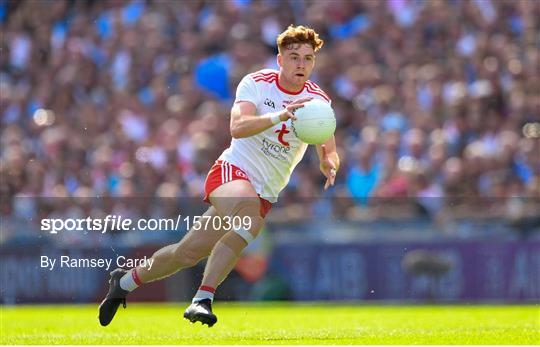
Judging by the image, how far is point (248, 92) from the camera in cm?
943

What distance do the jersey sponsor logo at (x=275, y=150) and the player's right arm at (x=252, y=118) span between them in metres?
0.42

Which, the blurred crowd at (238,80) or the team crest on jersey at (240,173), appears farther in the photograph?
the blurred crowd at (238,80)

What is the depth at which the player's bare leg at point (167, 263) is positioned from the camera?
964 centimetres

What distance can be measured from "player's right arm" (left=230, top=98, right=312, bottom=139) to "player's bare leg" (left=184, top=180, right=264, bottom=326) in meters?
0.45

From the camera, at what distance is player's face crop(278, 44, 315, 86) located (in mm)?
9414

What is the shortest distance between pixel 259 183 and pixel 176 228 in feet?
18.5

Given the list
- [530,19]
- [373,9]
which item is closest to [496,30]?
[530,19]

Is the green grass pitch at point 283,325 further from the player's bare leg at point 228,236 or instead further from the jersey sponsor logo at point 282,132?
the jersey sponsor logo at point 282,132

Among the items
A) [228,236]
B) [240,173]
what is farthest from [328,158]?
[228,236]

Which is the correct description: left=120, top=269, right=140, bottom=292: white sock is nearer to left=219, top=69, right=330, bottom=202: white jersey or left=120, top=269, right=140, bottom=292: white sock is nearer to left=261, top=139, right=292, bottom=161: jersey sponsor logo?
left=219, top=69, right=330, bottom=202: white jersey

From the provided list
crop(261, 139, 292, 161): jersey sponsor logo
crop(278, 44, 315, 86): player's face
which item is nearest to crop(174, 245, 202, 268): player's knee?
crop(261, 139, 292, 161): jersey sponsor logo

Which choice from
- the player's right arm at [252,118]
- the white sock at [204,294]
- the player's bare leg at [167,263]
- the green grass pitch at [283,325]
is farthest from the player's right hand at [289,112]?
the green grass pitch at [283,325]

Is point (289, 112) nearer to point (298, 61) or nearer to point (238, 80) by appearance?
point (298, 61)

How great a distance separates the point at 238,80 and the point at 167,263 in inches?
314
